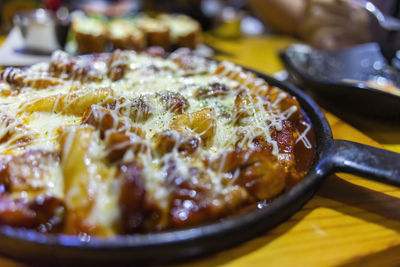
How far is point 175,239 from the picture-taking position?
1.14m

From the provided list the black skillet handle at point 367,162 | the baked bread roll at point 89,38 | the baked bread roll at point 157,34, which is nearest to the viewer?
the black skillet handle at point 367,162

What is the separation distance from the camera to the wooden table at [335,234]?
131 cm

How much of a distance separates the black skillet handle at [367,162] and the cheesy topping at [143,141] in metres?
0.23

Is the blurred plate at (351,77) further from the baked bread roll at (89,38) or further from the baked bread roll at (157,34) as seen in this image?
the baked bread roll at (89,38)

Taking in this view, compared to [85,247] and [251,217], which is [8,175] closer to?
[85,247]

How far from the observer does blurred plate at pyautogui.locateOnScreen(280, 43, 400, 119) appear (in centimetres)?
258

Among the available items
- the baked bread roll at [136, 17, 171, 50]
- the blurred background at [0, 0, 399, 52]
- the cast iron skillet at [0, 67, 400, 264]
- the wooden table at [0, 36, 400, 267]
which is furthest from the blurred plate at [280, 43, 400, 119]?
the baked bread roll at [136, 17, 171, 50]

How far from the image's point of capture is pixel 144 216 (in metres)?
1.31

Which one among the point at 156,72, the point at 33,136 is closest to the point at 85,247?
the point at 33,136

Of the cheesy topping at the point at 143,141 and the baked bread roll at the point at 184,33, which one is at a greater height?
the cheesy topping at the point at 143,141

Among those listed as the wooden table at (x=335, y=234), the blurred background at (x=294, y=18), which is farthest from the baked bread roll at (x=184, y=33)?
the wooden table at (x=335, y=234)

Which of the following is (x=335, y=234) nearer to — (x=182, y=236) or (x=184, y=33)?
(x=182, y=236)

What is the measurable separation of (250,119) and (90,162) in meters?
1.04

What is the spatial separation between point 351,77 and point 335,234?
7.62 feet
